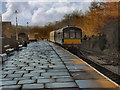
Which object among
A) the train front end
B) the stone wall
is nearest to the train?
the train front end

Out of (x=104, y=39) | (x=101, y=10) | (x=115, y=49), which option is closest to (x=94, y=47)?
(x=104, y=39)

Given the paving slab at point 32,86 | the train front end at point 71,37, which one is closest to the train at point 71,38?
the train front end at point 71,37

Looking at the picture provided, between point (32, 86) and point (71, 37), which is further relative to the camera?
point (71, 37)

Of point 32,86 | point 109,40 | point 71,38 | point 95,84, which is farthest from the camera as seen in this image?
point 109,40

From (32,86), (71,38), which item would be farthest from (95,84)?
(71,38)

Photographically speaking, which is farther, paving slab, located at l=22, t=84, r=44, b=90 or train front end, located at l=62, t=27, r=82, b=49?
train front end, located at l=62, t=27, r=82, b=49

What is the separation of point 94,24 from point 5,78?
2375 centimetres

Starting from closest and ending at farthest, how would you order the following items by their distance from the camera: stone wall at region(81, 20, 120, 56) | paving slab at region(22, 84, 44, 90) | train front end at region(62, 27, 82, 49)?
paving slab at region(22, 84, 44, 90) < stone wall at region(81, 20, 120, 56) < train front end at region(62, 27, 82, 49)

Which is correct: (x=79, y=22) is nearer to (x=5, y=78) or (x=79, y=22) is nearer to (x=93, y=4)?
(x=93, y=4)

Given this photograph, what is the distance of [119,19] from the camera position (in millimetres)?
21156

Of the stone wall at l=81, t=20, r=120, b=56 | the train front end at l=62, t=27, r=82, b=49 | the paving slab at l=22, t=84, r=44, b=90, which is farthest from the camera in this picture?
the train front end at l=62, t=27, r=82, b=49

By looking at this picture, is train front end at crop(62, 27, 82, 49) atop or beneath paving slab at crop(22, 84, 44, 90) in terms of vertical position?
atop

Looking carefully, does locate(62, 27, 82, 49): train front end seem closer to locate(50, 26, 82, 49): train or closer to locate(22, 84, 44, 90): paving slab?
locate(50, 26, 82, 49): train

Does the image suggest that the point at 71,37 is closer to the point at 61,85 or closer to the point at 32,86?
the point at 61,85
